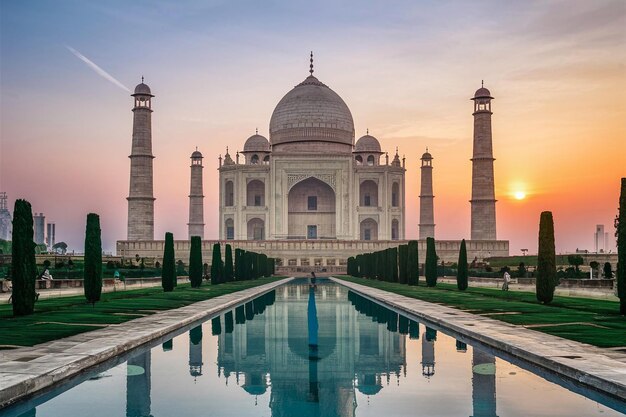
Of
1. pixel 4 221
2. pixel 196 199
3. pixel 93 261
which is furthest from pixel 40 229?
pixel 93 261

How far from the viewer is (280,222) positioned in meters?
44.7

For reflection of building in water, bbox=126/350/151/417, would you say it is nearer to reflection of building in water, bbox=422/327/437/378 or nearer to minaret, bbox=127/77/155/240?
reflection of building in water, bbox=422/327/437/378

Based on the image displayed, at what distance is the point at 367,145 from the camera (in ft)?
172

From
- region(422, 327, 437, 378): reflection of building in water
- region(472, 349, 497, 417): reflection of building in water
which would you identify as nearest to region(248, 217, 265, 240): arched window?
region(422, 327, 437, 378): reflection of building in water

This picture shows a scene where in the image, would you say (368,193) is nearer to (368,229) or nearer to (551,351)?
(368,229)

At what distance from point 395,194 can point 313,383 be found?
42.3 metres

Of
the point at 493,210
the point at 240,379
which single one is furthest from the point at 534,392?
the point at 493,210

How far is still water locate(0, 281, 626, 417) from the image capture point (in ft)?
15.6

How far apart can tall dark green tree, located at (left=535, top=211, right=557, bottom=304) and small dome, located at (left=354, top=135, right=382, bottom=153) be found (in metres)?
38.2

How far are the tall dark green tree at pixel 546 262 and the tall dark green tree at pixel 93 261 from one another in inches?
334

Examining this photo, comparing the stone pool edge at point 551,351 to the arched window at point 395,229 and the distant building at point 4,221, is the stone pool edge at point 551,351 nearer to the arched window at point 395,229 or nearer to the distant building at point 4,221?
the arched window at point 395,229

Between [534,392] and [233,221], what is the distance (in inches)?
1644

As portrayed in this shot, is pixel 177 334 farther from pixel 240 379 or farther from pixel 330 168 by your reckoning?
pixel 330 168

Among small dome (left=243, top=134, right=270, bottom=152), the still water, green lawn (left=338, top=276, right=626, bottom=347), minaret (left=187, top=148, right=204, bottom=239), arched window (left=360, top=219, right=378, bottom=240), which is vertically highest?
small dome (left=243, top=134, right=270, bottom=152)
